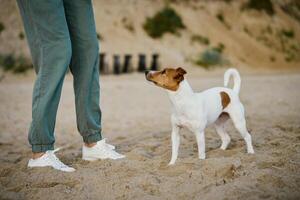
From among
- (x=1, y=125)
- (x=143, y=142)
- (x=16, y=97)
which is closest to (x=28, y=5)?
(x=143, y=142)

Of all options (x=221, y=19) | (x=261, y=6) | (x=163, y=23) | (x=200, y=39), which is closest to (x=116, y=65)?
(x=163, y=23)

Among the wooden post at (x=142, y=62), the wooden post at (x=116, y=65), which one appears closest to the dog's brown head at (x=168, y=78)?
the wooden post at (x=116, y=65)

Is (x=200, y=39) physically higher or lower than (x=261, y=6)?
lower

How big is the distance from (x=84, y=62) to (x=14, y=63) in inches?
632

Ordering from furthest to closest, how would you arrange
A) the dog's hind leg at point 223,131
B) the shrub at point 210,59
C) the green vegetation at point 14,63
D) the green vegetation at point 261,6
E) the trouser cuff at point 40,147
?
the green vegetation at point 261,6
the shrub at point 210,59
the green vegetation at point 14,63
the dog's hind leg at point 223,131
the trouser cuff at point 40,147

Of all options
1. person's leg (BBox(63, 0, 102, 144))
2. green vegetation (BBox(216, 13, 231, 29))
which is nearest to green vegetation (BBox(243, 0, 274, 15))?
green vegetation (BBox(216, 13, 231, 29))

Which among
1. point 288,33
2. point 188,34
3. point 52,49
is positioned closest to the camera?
point 52,49

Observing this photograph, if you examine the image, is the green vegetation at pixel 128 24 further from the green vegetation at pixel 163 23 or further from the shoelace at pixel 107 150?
the shoelace at pixel 107 150

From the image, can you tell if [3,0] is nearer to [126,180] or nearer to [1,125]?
[1,125]

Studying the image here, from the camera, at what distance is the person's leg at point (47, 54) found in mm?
3475

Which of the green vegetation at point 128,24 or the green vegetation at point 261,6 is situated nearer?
the green vegetation at point 128,24

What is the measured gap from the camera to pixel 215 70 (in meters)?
21.1

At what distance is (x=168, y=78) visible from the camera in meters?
3.81

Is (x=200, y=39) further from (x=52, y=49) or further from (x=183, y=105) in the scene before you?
(x=52, y=49)
